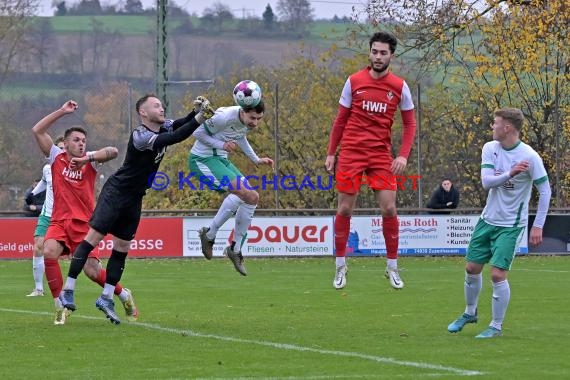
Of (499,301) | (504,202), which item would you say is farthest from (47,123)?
(499,301)

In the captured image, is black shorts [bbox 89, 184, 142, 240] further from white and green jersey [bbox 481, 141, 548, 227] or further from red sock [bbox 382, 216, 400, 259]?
white and green jersey [bbox 481, 141, 548, 227]

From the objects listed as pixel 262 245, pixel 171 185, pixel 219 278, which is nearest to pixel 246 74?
pixel 171 185

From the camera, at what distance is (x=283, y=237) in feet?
93.5

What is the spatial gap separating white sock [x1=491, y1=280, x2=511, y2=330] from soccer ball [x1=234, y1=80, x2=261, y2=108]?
159 inches

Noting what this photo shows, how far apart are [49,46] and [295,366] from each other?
5297 centimetres

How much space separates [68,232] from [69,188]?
45 cm

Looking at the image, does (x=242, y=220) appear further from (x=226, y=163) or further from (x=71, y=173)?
(x=71, y=173)

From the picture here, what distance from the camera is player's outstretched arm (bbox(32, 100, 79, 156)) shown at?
1232 centimetres

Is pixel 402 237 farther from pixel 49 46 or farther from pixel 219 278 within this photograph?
pixel 49 46

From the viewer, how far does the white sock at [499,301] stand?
36.2 ft

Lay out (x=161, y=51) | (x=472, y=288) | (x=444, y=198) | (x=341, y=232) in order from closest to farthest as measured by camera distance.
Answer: (x=472, y=288)
(x=341, y=232)
(x=444, y=198)
(x=161, y=51)

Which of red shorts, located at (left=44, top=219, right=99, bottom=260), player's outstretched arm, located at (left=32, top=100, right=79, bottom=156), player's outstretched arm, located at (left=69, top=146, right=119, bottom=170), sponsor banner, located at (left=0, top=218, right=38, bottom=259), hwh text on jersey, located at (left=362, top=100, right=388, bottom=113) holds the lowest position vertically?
sponsor banner, located at (left=0, top=218, right=38, bottom=259)

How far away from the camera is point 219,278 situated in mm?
21625

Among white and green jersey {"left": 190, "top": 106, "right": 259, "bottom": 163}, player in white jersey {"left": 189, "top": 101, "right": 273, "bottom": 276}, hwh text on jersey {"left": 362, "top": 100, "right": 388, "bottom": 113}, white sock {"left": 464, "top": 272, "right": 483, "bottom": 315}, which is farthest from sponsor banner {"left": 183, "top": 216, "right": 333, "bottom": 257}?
white sock {"left": 464, "top": 272, "right": 483, "bottom": 315}
